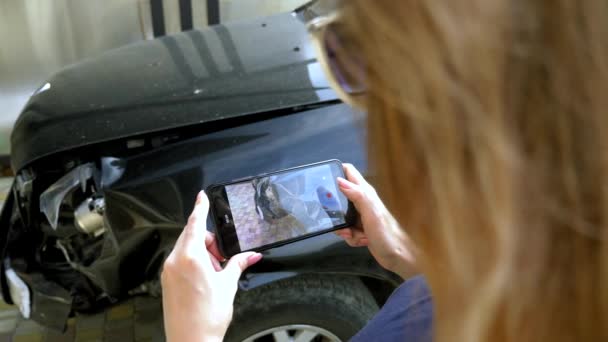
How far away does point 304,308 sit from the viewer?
1.35m

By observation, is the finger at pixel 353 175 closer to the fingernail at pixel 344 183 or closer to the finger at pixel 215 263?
the fingernail at pixel 344 183

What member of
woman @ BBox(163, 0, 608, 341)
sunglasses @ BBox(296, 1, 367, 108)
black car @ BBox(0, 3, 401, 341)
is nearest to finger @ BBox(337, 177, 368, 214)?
black car @ BBox(0, 3, 401, 341)

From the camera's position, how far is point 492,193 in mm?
377

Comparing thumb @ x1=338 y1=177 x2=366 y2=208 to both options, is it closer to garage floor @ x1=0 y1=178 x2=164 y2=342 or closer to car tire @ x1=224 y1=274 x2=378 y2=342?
car tire @ x1=224 y1=274 x2=378 y2=342

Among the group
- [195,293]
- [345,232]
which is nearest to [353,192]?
[345,232]

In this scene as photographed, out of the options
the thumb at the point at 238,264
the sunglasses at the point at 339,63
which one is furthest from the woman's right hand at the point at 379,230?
the sunglasses at the point at 339,63

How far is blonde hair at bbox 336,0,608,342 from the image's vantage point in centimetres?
35

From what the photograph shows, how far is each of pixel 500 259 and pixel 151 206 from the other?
1.07 metres

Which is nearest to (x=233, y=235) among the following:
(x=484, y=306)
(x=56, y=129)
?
(x=56, y=129)

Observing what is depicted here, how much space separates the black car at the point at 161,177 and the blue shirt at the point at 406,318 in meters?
0.37

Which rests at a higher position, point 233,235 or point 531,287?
point 531,287

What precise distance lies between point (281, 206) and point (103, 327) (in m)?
1.11

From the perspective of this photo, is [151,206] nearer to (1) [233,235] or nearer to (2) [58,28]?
(1) [233,235]

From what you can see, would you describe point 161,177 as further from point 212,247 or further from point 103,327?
point 103,327
